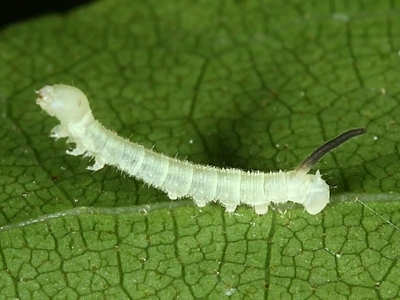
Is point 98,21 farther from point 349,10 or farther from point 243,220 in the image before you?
point 243,220

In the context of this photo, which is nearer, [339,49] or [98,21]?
[339,49]

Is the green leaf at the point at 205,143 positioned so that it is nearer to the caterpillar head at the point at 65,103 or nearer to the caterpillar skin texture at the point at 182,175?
the caterpillar skin texture at the point at 182,175

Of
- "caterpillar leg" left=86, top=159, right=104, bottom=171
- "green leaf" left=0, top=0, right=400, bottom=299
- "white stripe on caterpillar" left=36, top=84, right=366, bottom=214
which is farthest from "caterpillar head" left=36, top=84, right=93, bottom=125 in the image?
"green leaf" left=0, top=0, right=400, bottom=299

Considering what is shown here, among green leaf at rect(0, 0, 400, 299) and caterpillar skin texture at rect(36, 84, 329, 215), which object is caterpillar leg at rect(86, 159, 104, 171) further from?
green leaf at rect(0, 0, 400, 299)

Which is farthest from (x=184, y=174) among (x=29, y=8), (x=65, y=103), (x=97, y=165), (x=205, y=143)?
(x=29, y=8)

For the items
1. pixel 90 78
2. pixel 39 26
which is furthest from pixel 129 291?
pixel 39 26

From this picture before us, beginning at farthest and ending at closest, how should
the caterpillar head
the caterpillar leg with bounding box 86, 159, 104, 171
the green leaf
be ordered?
the caterpillar leg with bounding box 86, 159, 104, 171 → the caterpillar head → the green leaf
